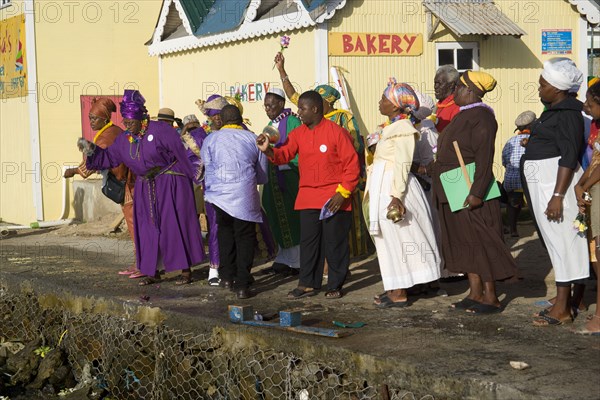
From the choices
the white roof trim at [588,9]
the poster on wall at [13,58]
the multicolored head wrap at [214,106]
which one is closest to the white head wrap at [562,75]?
the multicolored head wrap at [214,106]

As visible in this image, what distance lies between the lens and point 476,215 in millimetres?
7246

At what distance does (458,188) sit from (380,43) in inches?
211

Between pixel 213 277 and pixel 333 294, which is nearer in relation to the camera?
pixel 333 294

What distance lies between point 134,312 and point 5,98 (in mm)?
10529

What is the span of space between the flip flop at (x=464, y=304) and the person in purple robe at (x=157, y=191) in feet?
9.75

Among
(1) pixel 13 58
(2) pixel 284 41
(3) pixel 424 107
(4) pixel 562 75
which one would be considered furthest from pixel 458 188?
(1) pixel 13 58

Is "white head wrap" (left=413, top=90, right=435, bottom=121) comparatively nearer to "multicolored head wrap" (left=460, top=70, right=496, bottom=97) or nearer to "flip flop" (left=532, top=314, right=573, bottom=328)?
"multicolored head wrap" (left=460, top=70, right=496, bottom=97)

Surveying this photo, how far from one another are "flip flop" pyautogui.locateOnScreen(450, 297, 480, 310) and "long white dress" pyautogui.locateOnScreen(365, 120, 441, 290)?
0.92 feet

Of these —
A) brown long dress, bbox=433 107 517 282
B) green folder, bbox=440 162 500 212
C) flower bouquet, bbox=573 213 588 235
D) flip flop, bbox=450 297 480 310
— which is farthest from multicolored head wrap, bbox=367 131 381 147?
flower bouquet, bbox=573 213 588 235

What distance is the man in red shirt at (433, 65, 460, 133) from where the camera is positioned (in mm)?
8797

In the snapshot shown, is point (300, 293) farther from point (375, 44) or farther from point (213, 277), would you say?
point (375, 44)

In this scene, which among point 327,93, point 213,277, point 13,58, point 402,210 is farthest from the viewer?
point 13,58

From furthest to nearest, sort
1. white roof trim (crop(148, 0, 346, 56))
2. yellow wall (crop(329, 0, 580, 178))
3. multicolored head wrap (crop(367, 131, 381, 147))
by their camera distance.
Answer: yellow wall (crop(329, 0, 580, 178))
white roof trim (crop(148, 0, 346, 56))
multicolored head wrap (crop(367, 131, 381, 147))

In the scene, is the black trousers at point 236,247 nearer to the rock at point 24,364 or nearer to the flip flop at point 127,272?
the flip flop at point 127,272
